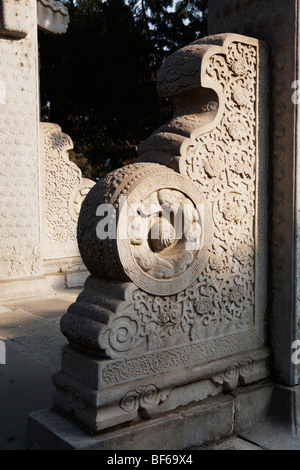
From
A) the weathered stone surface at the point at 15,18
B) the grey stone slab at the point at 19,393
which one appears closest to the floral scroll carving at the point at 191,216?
the grey stone slab at the point at 19,393

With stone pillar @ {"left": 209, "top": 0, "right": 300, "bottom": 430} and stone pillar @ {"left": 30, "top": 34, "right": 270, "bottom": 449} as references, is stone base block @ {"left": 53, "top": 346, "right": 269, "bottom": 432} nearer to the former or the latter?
stone pillar @ {"left": 30, "top": 34, "right": 270, "bottom": 449}

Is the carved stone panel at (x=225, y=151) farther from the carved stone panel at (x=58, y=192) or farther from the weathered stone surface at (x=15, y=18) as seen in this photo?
the carved stone panel at (x=58, y=192)

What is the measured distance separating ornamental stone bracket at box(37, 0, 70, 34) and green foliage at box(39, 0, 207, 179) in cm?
932

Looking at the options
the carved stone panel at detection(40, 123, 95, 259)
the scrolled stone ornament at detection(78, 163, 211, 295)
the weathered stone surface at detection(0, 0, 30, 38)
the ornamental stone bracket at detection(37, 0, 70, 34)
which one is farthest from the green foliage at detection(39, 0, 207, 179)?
the scrolled stone ornament at detection(78, 163, 211, 295)

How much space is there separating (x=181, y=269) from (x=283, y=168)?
74 cm

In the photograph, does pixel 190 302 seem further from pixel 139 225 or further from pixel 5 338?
pixel 5 338

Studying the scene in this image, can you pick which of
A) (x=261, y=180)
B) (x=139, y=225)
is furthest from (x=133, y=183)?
(x=261, y=180)

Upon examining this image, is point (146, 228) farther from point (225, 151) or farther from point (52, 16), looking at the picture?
point (52, 16)

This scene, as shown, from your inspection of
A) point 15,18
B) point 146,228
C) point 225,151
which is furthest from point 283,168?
point 15,18

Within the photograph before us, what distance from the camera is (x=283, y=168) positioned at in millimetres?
2342

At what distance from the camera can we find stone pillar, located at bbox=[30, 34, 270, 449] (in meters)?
1.87

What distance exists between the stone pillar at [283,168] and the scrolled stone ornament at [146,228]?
0.48 meters

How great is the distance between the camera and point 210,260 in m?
2.18

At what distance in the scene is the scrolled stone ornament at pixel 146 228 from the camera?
1.87 metres
